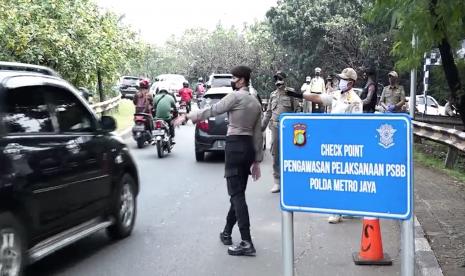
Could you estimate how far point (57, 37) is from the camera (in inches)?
580

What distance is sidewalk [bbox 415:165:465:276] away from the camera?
595 cm

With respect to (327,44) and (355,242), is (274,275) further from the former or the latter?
A: (327,44)

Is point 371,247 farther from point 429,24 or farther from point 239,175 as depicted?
point 429,24

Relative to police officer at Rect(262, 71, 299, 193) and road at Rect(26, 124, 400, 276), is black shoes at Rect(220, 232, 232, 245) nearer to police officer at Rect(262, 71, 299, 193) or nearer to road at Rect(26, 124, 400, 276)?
road at Rect(26, 124, 400, 276)

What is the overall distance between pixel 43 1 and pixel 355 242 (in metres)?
11.9

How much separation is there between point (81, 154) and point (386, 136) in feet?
10.9

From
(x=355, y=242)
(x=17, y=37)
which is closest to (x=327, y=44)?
(x=17, y=37)

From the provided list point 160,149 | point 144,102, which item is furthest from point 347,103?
point 144,102

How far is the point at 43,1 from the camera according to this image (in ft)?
51.9

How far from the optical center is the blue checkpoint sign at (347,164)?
11.8 ft

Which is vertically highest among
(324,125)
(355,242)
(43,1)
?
(43,1)

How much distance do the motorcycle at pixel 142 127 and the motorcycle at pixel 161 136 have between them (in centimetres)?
110

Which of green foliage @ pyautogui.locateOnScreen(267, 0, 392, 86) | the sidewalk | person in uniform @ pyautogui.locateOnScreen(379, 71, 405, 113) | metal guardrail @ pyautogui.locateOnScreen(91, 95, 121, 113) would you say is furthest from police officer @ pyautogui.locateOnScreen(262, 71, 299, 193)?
green foliage @ pyautogui.locateOnScreen(267, 0, 392, 86)

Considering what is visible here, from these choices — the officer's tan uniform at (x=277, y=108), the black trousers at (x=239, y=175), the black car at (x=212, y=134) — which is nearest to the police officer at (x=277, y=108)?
the officer's tan uniform at (x=277, y=108)
